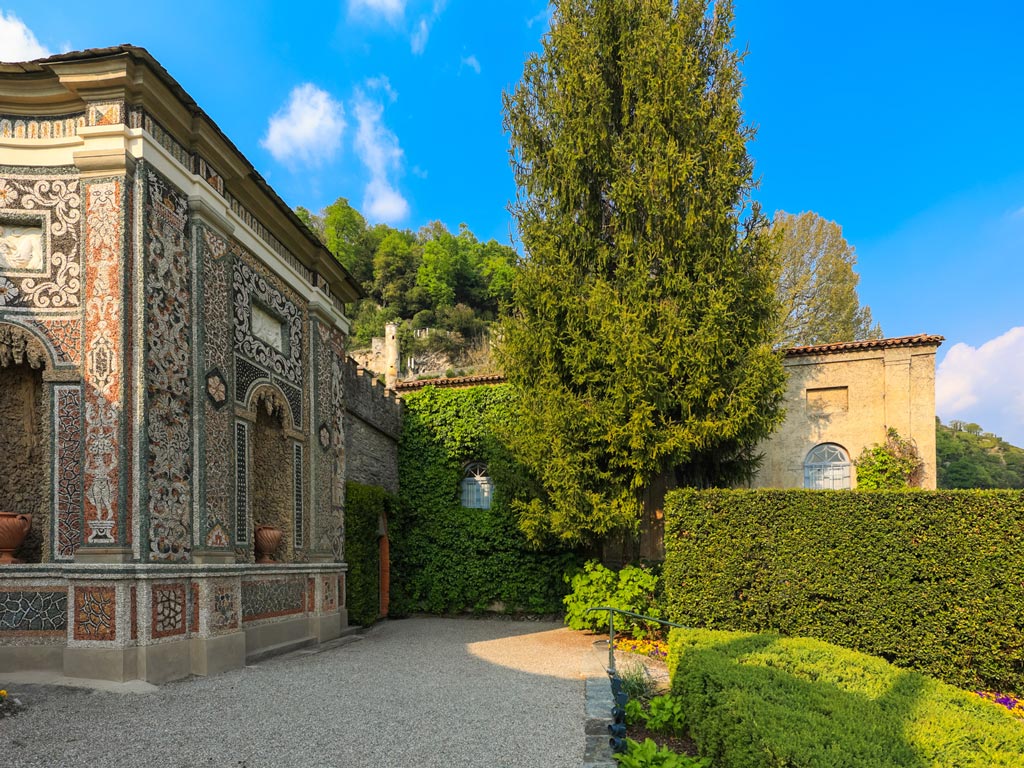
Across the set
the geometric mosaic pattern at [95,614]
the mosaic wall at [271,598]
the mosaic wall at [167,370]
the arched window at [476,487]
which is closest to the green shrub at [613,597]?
the arched window at [476,487]

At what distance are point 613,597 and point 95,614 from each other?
27.1 feet

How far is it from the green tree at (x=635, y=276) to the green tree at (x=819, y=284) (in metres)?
14.0

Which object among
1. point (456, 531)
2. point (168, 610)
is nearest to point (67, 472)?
point (168, 610)

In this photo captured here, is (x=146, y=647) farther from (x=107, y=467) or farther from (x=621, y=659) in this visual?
(x=621, y=659)

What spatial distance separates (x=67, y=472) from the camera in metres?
6.91

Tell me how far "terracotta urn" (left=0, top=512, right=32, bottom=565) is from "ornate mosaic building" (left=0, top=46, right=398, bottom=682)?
0.25 metres

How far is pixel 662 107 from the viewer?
11156mm

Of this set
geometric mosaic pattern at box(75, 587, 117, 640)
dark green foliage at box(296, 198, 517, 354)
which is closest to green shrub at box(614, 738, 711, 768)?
geometric mosaic pattern at box(75, 587, 117, 640)

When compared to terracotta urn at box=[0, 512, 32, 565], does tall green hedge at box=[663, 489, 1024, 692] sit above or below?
below

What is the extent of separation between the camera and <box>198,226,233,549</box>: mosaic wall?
8.03m

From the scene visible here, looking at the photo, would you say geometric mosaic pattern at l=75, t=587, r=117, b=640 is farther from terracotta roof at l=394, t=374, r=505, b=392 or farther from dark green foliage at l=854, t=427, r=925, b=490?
dark green foliage at l=854, t=427, r=925, b=490

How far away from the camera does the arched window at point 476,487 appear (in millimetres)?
15820

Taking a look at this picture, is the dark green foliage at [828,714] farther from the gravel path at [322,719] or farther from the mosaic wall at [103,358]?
the mosaic wall at [103,358]

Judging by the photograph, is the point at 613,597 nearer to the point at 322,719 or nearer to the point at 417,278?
the point at 322,719
